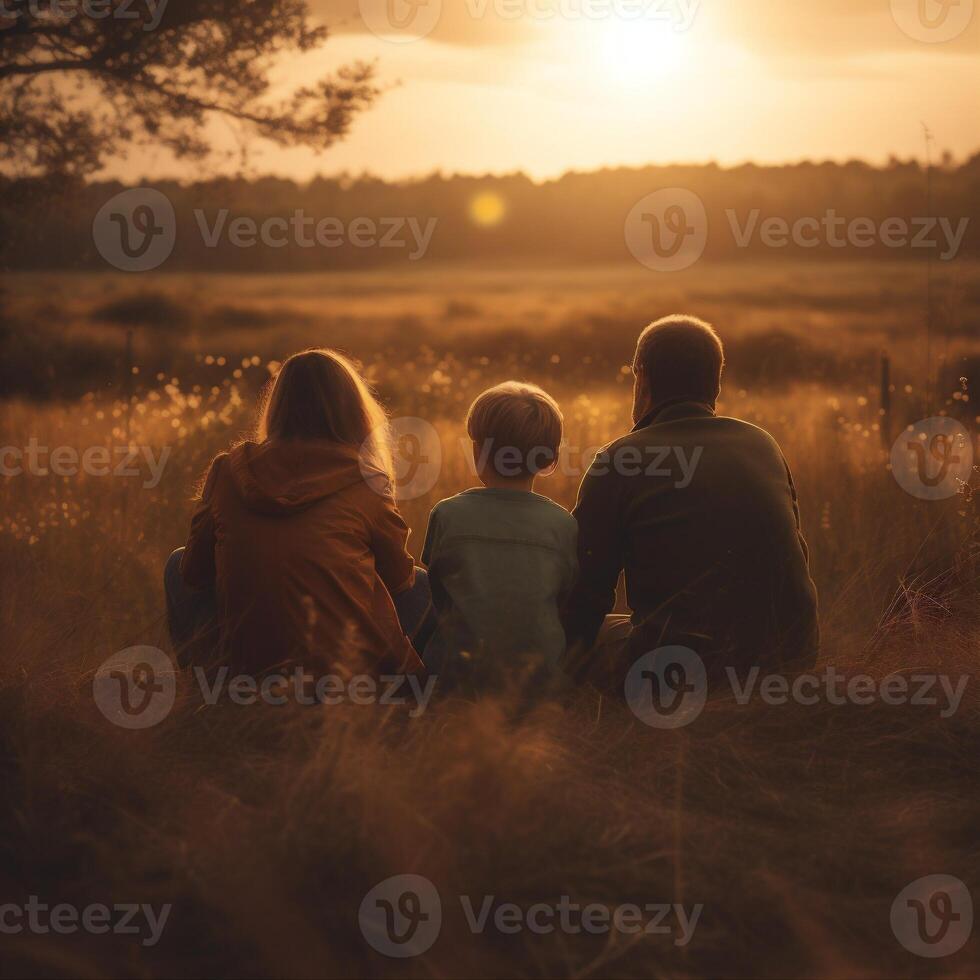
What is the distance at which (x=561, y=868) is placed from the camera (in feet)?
8.50

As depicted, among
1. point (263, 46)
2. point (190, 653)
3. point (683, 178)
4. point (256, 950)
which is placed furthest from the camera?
point (683, 178)

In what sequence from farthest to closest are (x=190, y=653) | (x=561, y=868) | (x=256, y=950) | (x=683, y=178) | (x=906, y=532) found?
1. (x=683, y=178)
2. (x=906, y=532)
3. (x=190, y=653)
4. (x=561, y=868)
5. (x=256, y=950)

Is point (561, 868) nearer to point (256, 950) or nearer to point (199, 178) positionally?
point (256, 950)

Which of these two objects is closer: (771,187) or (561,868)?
(561,868)

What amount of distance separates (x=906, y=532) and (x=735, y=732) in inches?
90.8

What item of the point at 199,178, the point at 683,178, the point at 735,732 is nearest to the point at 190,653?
the point at 735,732
